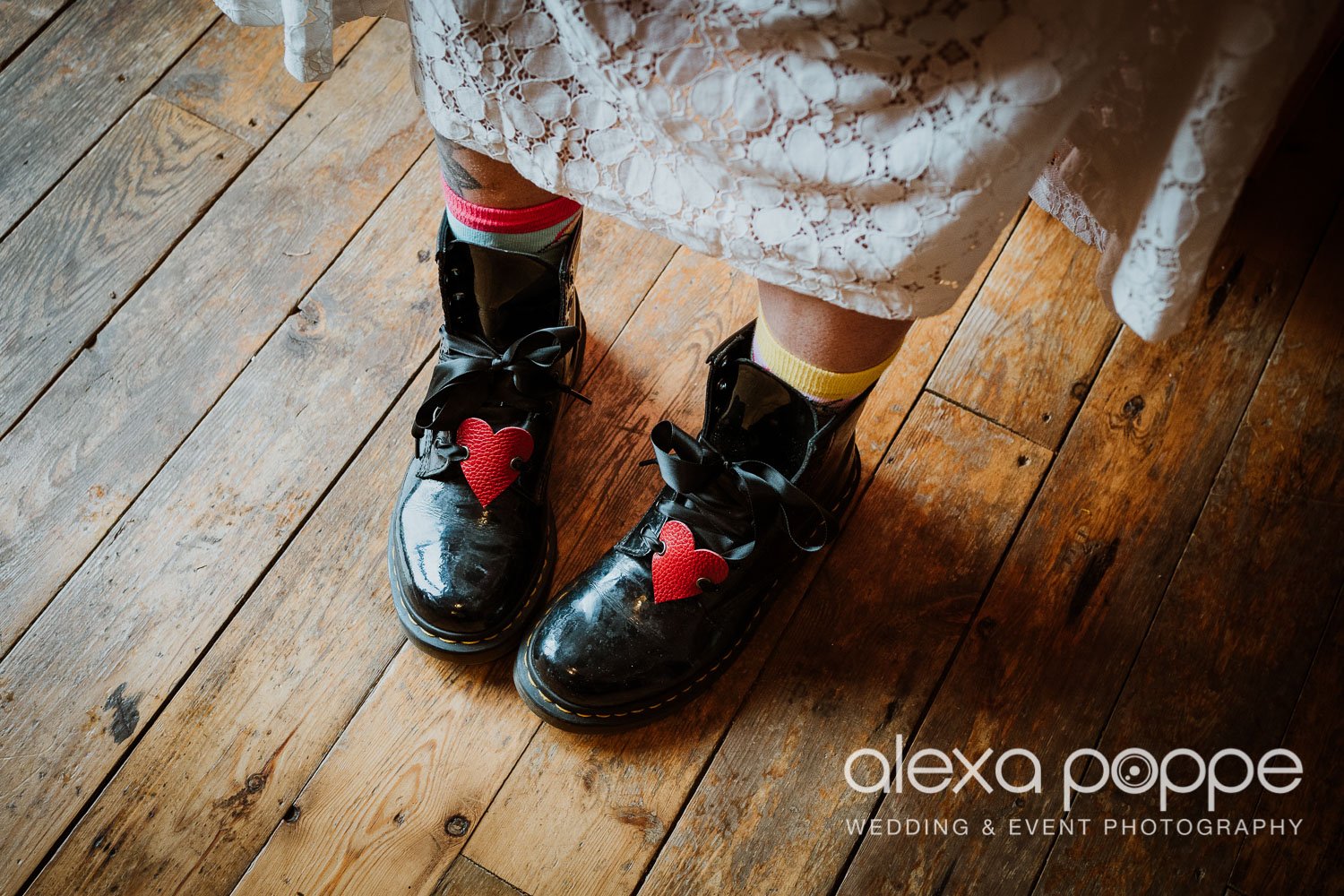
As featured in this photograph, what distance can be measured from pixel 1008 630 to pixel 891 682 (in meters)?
0.14

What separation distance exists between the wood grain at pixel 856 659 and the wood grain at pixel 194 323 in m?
0.68

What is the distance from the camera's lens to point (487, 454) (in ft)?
2.74

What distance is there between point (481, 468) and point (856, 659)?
42cm

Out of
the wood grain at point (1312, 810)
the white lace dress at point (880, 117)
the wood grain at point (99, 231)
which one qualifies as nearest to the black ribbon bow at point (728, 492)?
the white lace dress at point (880, 117)

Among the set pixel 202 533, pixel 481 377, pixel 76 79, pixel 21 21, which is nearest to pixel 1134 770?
pixel 481 377

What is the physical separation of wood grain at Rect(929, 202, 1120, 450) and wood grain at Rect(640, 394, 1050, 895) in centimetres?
3

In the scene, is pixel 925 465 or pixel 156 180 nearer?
pixel 925 465

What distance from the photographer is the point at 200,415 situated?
0.97 meters

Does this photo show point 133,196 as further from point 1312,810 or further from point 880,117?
point 1312,810

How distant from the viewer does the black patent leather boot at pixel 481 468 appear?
0.81 meters

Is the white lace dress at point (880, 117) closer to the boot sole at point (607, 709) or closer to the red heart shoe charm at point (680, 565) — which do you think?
the red heart shoe charm at point (680, 565)

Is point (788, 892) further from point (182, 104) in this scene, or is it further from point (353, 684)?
point (182, 104)

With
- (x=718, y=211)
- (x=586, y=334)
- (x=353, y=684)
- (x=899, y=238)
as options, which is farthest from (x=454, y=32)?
(x=353, y=684)

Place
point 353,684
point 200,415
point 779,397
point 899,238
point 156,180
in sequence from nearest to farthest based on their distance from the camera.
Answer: point 899,238 → point 779,397 → point 353,684 → point 200,415 → point 156,180
